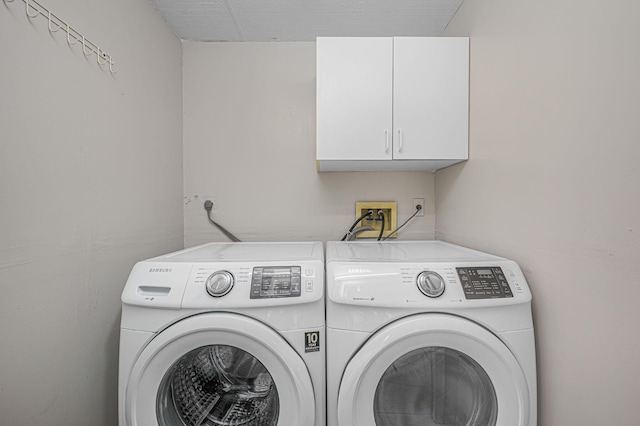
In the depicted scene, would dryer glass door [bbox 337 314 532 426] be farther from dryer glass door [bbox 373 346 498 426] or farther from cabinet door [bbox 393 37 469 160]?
cabinet door [bbox 393 37 469 160]

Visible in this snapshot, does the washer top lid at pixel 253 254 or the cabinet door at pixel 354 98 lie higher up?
the cabinet door at pixel 354 98

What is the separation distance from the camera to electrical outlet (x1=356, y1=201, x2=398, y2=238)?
164cm

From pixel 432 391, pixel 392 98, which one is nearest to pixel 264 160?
pixel 392 98

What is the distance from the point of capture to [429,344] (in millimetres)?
831

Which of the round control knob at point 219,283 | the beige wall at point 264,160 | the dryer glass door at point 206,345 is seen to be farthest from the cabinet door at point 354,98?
the dryer glass door at point 206,345

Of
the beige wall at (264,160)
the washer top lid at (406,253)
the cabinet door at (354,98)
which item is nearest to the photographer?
the washer top lid at (406,253)

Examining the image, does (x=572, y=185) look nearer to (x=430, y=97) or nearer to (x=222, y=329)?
(x=430, y=97)

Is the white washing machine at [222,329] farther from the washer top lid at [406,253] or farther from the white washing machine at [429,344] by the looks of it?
the washer top lid at [406,253]

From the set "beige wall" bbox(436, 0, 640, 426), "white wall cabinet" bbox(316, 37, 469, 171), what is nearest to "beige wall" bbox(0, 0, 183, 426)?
"white wall cabinet" bbox(316, 37, 469, 171)

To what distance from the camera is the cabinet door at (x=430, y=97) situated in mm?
1229

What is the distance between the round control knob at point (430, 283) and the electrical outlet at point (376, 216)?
2.54ft

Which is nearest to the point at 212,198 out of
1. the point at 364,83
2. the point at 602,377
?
the point at 364,83

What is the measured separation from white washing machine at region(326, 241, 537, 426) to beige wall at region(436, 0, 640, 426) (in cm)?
10

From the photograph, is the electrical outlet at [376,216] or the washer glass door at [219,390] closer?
the washer glass door at [219,390]
